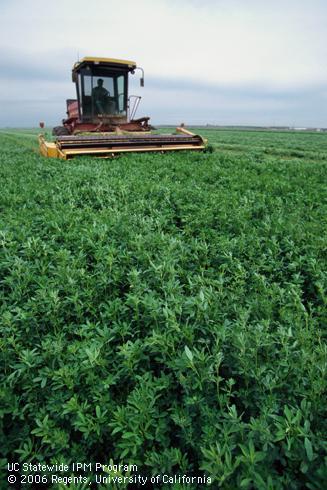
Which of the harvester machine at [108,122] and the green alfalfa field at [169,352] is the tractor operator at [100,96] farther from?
the green alfalfa field at [169,352]

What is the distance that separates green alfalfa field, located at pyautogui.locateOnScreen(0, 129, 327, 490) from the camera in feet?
5.74

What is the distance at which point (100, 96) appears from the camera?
47.0 ft

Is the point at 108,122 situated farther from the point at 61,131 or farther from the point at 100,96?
the point at 61,131

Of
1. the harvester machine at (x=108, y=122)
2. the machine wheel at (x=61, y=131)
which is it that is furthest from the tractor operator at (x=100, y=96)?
the machine wheel at (x=61, y=131)

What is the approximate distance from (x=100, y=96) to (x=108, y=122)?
42.7 inches

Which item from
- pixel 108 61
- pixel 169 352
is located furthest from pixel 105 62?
pixel 169 352

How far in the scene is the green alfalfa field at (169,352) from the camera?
68.9 inches

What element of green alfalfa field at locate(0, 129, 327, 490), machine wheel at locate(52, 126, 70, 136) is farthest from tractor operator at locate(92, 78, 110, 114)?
green alfalfa field at locate(0, 129, 327, 490)

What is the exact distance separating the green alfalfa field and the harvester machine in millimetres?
7246

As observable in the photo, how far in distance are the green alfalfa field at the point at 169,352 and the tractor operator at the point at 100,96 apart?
10787mm

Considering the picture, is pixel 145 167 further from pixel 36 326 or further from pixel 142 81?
pixel 36 326

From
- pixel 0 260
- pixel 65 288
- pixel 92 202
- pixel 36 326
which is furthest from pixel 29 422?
pixel 92 202

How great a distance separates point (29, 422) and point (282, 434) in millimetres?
1530

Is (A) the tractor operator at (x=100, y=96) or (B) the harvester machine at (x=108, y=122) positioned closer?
(B) the harvester machine at (x=108, y=122)
